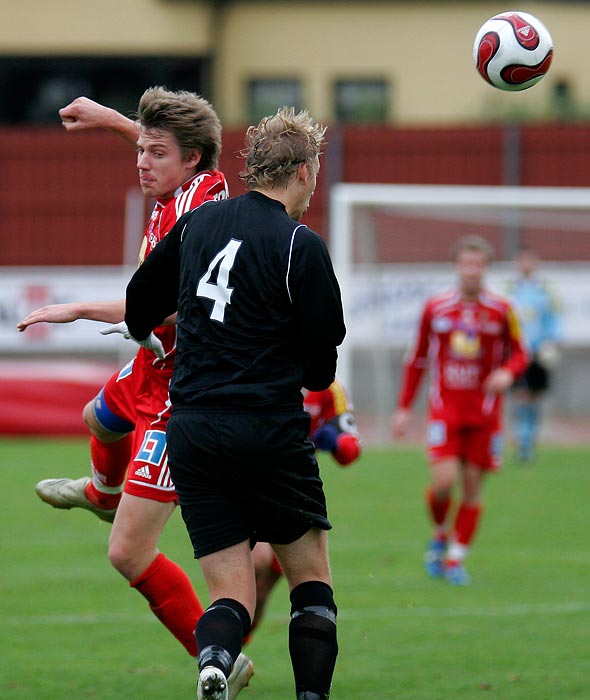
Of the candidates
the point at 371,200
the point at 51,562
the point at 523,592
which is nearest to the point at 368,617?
the point at 523,592

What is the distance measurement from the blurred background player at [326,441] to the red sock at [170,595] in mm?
483

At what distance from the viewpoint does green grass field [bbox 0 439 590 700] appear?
6039 mm

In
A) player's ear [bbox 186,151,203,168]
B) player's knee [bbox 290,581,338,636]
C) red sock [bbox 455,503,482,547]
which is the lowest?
red sock [bbox 455,503,482,547]

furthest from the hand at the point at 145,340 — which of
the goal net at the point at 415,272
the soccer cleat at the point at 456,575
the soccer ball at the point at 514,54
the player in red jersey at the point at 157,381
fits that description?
the goal net at the point at 415,272

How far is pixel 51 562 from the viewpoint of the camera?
9.34 m

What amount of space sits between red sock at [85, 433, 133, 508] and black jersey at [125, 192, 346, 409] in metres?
1.28

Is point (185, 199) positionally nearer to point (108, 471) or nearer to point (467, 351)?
point (108, 471)

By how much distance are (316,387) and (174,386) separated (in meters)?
0.47

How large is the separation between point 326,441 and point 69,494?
43.4 inches

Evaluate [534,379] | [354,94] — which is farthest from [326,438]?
[354,94]


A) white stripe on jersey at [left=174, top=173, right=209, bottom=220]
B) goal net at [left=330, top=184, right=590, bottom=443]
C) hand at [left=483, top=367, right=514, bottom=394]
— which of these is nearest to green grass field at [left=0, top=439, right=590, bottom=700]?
hand at [left=483, top=367, right=514, bottom=394]

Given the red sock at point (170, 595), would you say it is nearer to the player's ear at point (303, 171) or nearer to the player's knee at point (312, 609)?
the player's knee at point (312, 609)

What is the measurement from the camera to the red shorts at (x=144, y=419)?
5.17m

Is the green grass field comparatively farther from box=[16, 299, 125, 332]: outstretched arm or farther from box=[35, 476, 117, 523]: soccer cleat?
box=[16, 299, 125, 332]: outstretched arm
